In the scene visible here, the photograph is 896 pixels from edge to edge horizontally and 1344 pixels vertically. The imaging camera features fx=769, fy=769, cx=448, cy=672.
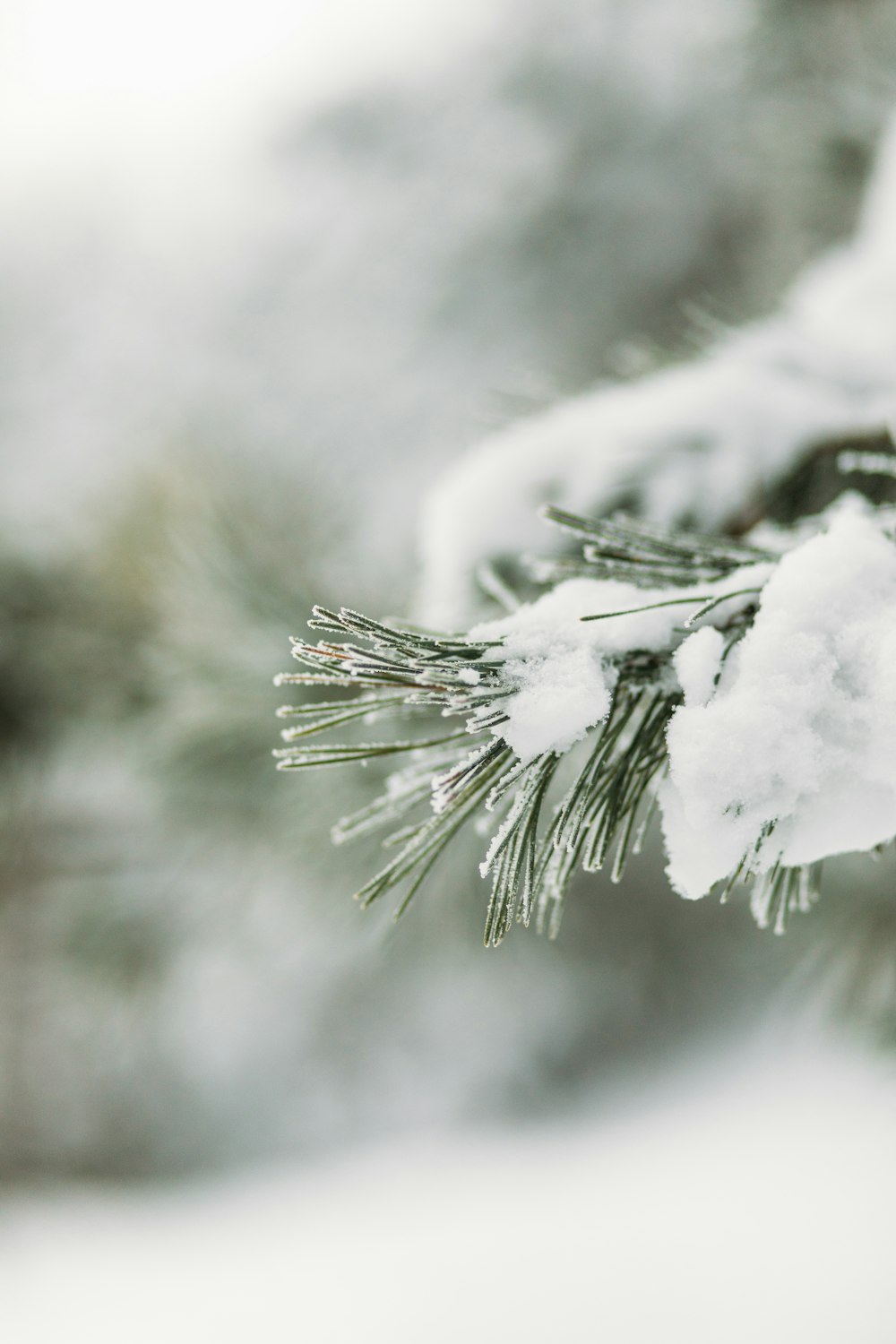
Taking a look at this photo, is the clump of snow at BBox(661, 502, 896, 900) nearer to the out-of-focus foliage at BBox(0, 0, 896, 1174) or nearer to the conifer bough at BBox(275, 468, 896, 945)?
the conifer bough at BBox(275, 468, 896, 945)

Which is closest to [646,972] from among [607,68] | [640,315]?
[640,315]

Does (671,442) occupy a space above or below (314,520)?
below

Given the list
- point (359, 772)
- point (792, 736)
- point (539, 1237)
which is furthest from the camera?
point (539, 1237)

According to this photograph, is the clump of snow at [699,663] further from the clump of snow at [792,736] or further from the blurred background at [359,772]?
the blurred background at [359,772]

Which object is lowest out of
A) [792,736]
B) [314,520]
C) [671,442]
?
[792,736]

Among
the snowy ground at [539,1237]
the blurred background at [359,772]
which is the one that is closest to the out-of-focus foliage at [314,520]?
the blurred background at [359,772]

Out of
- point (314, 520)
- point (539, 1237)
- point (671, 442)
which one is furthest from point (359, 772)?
point (539, 1237)

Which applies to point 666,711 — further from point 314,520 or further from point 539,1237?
point 539,1237

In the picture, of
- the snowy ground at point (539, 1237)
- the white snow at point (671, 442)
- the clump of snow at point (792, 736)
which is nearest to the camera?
the clump of snow at point (792, 736)
